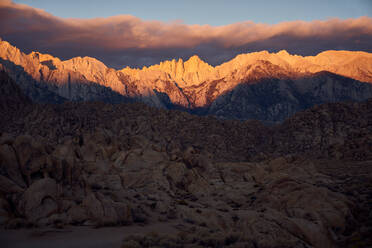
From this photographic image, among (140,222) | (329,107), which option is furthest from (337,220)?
(329,107)

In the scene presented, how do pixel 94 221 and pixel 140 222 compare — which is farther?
pixel 140 222

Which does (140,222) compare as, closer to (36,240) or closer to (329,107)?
(36,240)

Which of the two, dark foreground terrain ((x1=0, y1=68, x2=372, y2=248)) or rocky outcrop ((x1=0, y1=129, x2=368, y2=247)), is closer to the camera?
dark foreground terrain ((x1=0, y1=68, x2=372, y2=248))

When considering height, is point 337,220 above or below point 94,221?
below

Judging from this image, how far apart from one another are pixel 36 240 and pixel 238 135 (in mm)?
91035

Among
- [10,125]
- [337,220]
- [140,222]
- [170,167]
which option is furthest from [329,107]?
[10,125]

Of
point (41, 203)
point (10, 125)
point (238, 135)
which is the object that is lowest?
point (238, 135)

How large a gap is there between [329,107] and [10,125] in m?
103

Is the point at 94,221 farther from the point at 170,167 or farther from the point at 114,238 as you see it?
the point at 170,167

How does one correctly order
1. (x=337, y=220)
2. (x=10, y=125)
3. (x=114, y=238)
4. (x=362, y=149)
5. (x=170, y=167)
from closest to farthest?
1. (x=114, y=238)
2. (x=337, y=220)
3. (x=170, y=167)
4. (x=362, y=149)
5. (x=10, y=125)

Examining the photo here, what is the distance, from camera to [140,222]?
22.3 m

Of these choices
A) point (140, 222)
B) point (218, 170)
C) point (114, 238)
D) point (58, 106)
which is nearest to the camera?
point (114, 238)

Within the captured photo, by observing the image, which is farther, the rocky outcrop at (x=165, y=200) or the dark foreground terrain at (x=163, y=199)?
the rocky outcrop at (x=165, y=200)

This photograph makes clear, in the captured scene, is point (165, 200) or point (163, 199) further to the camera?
point (163, 199)
